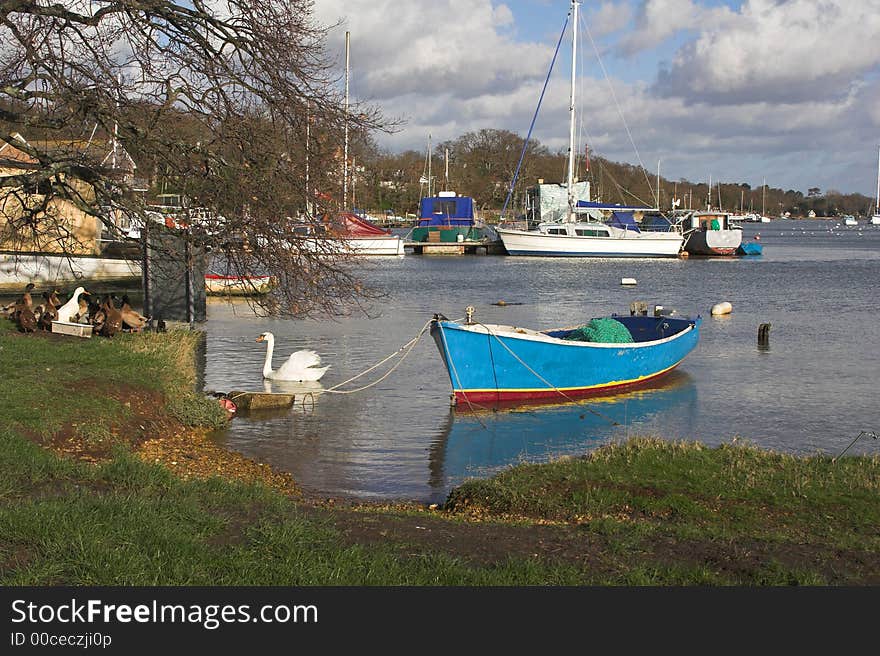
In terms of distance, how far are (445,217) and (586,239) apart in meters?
20.1

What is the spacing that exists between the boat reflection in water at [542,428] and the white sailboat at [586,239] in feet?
176

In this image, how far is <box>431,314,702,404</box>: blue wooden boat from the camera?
18141 millimetres

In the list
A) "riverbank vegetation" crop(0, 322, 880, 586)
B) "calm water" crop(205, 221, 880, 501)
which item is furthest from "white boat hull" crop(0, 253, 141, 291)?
"riverbank vegetation" crop(0, 322, 880, 586)

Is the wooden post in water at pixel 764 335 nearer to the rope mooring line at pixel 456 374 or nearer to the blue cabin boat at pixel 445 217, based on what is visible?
the rope mooring line at pixel 456 374

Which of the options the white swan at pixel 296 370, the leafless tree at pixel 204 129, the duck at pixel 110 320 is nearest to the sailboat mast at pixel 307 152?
the leafless tree at pixel 204 129

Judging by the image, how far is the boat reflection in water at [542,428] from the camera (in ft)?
47.2

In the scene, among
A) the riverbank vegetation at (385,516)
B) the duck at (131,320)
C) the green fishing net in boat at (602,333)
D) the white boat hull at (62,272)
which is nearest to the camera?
the riverbank vegetation at (385,516)

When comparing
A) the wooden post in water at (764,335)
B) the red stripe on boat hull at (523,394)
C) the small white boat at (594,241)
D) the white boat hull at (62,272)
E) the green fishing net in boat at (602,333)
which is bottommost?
the red stripe on boat hull at (523,394)

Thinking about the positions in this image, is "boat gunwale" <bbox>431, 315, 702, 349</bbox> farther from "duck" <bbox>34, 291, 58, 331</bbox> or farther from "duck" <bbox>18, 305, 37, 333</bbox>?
"duck" <bbox>18, 305, 37, 333</bbox>

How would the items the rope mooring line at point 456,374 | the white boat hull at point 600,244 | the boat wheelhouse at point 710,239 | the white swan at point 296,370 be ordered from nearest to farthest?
the rope mooring line at point 456,374 → the white swan at point 296,370 → the white boat hull at point 600,244 → the boat wheelhouse at point 710,239

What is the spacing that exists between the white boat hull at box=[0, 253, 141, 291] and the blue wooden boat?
1599 centimetres

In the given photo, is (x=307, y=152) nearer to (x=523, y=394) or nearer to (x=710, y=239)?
(x=523, y=394)

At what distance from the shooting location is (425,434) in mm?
16359

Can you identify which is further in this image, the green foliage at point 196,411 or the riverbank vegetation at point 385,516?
the green foliage at point 196,411
